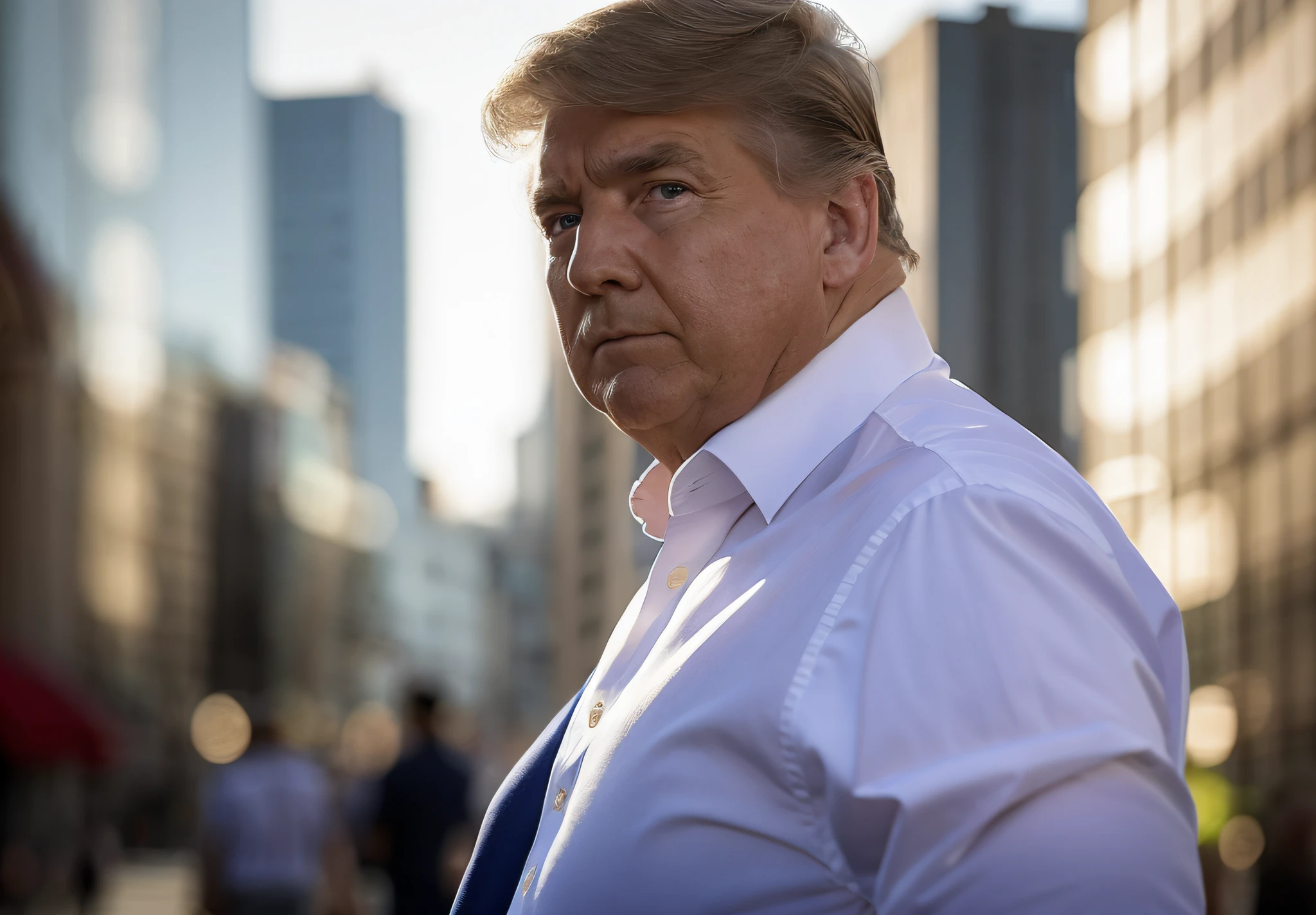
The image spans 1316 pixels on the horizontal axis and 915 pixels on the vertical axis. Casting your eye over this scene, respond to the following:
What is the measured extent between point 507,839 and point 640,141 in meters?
0.79

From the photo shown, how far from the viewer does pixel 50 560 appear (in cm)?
2172

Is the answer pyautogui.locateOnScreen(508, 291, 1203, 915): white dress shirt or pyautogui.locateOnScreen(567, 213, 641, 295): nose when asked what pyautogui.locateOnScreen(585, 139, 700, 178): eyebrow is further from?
pyautogui.locateOnScreen(508, 291, 1203, 915): white dress shirt

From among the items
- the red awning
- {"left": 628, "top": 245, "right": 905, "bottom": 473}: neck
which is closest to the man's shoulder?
{"left": 628, "top": 245, "right": 905, "bottom": 473}: neck

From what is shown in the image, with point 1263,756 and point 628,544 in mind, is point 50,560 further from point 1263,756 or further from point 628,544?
point 628,544

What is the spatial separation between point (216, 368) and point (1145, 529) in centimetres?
2846

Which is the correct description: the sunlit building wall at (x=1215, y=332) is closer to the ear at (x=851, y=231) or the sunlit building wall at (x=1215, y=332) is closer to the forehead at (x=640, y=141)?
the ear at (x=851, y=231)

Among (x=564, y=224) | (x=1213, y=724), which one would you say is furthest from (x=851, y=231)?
(x=1213, y=724)

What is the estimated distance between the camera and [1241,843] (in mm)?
18578

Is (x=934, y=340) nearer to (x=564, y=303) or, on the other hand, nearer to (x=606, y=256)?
(x=564, y=303)

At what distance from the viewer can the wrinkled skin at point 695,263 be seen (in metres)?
1.53

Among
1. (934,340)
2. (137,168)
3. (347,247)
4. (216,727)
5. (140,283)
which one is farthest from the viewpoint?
(347,247)

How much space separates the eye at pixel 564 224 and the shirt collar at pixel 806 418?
30 cm

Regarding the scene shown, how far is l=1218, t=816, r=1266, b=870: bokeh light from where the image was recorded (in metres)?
17.6

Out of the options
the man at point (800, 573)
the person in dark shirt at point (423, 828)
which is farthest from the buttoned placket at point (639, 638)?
the person in dark shirt at point (423, 828)
